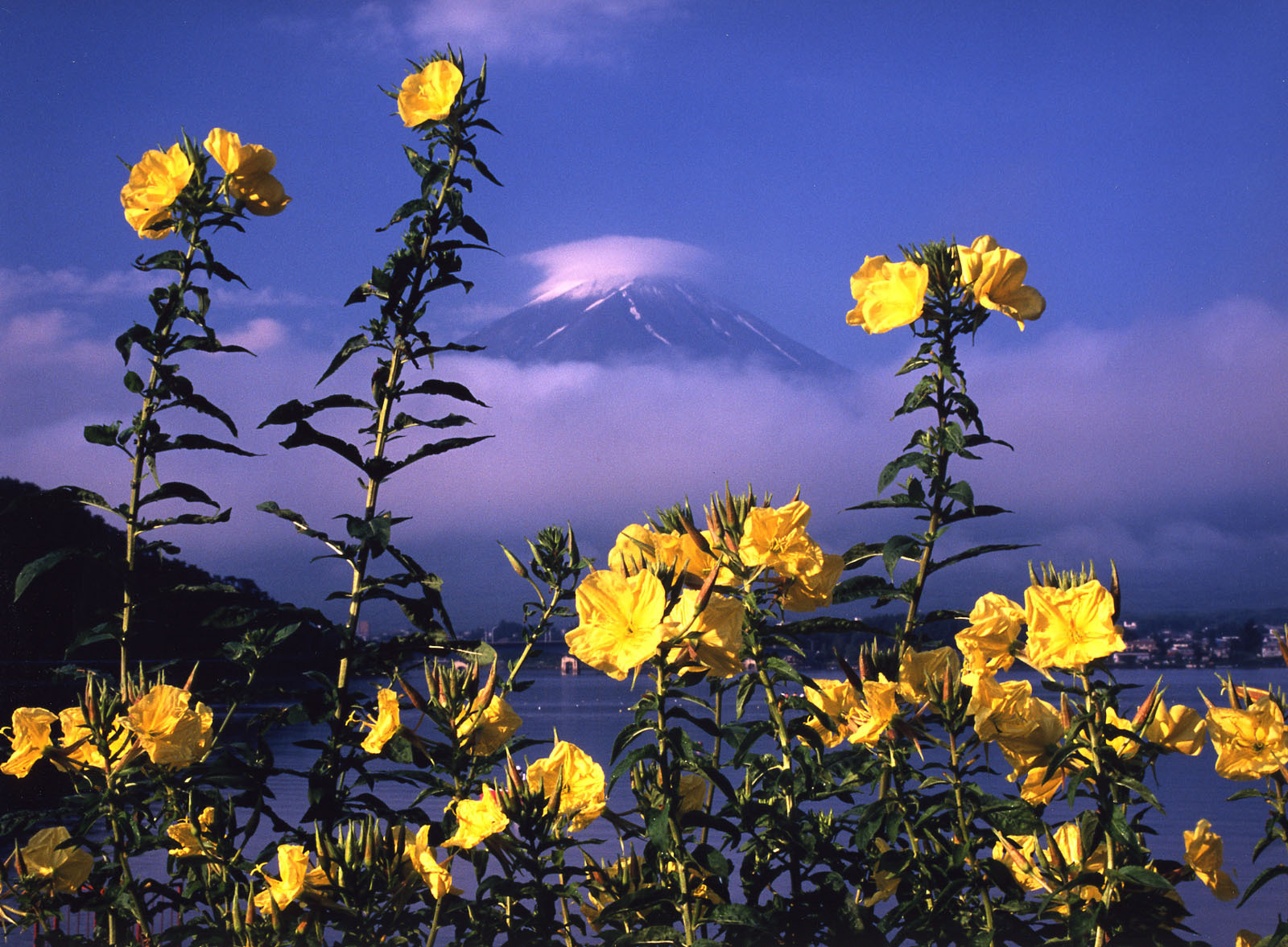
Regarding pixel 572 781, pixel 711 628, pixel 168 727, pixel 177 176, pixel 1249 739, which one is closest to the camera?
pixel 711 628

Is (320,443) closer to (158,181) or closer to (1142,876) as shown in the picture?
(158,181)

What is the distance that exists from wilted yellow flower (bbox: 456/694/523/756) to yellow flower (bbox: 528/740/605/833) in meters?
0.11

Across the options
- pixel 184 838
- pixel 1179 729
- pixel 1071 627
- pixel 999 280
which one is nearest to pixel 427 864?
pixel 184 838

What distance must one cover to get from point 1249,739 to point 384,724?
1801 millimetres

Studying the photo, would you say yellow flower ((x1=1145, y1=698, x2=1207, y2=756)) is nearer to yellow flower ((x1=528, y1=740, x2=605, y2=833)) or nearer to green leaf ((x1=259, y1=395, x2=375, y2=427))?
yellow flower ((x1=528, y1=740, x2=605, y2=833))

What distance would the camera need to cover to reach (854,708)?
2.05m

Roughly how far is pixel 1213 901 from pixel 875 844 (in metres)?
0.89

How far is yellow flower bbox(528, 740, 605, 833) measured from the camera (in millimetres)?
1817

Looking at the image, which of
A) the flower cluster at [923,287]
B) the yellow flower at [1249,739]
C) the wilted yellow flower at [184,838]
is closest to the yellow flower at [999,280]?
the flower cluster at [923,287]

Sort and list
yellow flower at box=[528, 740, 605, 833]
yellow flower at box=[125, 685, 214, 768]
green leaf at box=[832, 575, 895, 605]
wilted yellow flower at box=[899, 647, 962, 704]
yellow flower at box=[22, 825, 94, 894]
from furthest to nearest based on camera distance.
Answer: yellow flower at box=[22, 825, 94, 894], green leaf at box=[832, 575, 895, 605], yellow flower at box=[125, 685, 214, 768], wilted yellow flower at box=[899, 647, 962, 704], yellow flower at box=[528, 740, 605, 833]

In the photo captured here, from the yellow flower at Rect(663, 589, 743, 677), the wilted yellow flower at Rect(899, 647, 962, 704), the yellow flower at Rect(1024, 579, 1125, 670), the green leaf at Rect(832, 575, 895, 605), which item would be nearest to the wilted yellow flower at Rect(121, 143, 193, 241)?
the yellow flower at Rect(663, 589, 743, 677)

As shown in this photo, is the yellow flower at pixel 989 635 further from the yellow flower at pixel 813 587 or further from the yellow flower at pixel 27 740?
the yellow flower at pixel 27 740

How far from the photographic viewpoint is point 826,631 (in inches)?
81.6

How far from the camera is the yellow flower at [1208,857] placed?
6.84 ft
